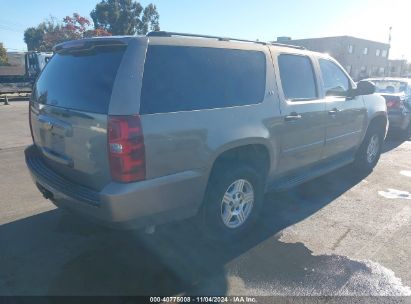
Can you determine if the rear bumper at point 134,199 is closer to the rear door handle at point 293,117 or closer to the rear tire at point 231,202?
the rear tire at point 231,202

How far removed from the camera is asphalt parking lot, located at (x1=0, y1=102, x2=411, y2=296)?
3.11m

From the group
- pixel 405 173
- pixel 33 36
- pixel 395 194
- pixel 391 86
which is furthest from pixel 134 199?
pixel 33 36

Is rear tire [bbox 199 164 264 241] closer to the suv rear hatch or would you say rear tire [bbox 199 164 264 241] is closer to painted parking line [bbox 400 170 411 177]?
the suv rear hatch

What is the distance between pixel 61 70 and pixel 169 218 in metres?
1.78

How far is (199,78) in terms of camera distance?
3.29m

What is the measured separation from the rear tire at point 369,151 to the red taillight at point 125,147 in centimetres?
459

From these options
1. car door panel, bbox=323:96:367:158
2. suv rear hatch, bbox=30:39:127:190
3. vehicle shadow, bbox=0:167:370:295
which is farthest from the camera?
car door panel, bbox=323:96:367:158

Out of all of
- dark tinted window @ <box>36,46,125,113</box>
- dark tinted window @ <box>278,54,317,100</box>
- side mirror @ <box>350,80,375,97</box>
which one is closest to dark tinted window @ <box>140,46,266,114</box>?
dark tinted window @ <box>36,46,125,113</box>

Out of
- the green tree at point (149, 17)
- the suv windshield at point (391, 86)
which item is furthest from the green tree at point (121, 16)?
the suv windshield at point (391, 86)

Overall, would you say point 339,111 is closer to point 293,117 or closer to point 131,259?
point 293,117

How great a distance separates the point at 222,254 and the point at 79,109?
6.31ft

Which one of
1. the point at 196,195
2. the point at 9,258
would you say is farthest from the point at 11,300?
the point at 196,195

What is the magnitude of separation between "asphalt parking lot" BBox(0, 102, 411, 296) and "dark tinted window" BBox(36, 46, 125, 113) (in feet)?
4.72

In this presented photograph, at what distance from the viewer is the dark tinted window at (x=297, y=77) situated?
4.26 m
